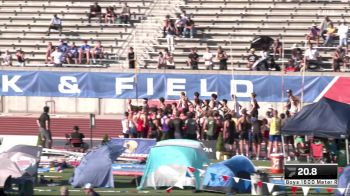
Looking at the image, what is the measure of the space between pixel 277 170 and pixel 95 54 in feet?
55.8

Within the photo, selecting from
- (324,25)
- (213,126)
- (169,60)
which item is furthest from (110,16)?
(213,126)

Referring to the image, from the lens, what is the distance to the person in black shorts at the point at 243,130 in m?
36.6

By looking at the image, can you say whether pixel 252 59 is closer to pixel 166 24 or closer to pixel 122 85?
pixel 166 24

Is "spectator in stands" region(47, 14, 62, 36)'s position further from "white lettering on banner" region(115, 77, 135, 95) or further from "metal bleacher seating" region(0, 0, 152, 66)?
"white lettering on banner" region(115, 77, 135, 95)

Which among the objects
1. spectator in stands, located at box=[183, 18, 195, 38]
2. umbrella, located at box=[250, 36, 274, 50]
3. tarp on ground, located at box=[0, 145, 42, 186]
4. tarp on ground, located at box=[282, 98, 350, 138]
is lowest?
tarp on ground, located at box=[0, 145, 42, 186]

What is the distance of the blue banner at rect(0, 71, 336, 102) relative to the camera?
44188mm

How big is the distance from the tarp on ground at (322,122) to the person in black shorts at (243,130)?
5.46m

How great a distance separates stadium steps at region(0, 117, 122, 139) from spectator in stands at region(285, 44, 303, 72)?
6308mm

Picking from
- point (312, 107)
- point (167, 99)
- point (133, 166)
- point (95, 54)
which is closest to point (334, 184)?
point (312, 107)

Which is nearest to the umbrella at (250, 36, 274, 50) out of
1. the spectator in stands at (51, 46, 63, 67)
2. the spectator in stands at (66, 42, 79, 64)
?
the spectator in stands at (66, 42, 79, 64)

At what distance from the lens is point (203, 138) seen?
37.3 meters

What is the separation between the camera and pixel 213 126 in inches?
1443

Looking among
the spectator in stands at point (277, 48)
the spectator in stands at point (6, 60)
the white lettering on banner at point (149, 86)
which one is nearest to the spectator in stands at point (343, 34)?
the spectator in stands at point (277, 48)

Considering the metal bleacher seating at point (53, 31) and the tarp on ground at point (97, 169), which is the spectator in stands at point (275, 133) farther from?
the metal bleacher seating at point (53, 31)
